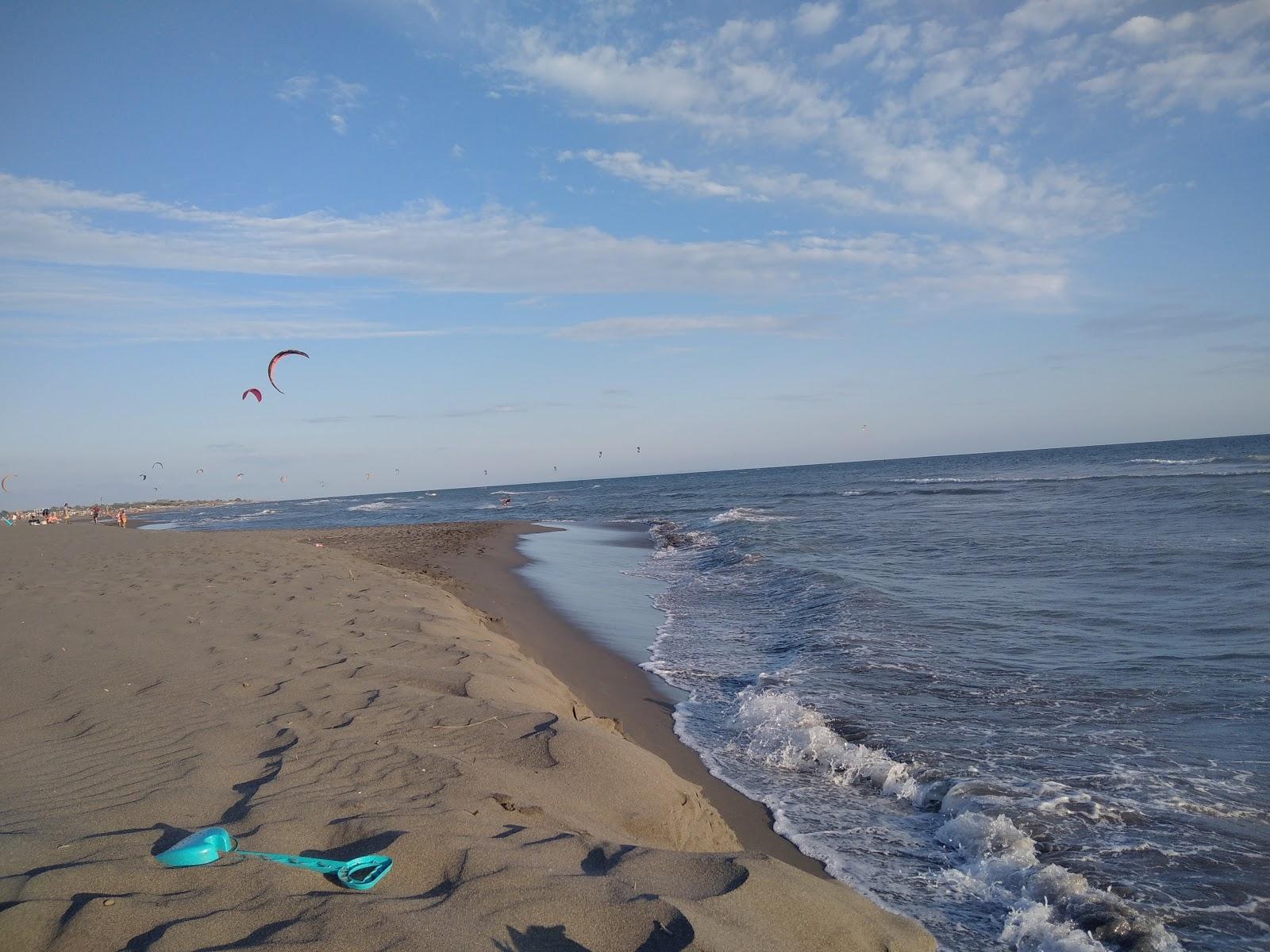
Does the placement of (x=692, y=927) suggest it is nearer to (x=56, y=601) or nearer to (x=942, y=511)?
(x=56, y=601)

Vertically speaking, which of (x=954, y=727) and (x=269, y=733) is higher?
(x=269, y=733)

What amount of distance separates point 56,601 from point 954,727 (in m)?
10.0

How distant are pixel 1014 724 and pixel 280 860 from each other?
5712mm

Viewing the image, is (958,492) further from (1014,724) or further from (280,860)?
(280,860)

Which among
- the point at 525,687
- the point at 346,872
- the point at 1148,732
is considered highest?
the point at 346,872

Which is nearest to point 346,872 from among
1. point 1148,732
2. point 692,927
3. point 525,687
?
point 692,927

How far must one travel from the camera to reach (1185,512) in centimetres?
1942

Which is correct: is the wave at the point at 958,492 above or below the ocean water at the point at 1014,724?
above

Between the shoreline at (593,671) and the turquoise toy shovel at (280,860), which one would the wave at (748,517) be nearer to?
the shoreline at (593,671)

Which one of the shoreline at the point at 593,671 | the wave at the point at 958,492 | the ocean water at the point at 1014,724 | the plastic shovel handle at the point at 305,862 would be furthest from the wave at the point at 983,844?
the wave at the point at 958,492

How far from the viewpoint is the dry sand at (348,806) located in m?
2.47

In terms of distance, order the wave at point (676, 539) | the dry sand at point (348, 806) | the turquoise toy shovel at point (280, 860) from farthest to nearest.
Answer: the wave at point (676, 539)
the turquoise toy shovel at point (280, 860)
the dry sand at point (348, 806)

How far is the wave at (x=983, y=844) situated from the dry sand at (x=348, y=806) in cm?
94

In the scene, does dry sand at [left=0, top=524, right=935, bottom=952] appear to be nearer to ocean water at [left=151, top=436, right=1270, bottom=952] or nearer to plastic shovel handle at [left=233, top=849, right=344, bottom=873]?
plastic shovel handle at [left=233, top=849, right=344, bottom=873]
